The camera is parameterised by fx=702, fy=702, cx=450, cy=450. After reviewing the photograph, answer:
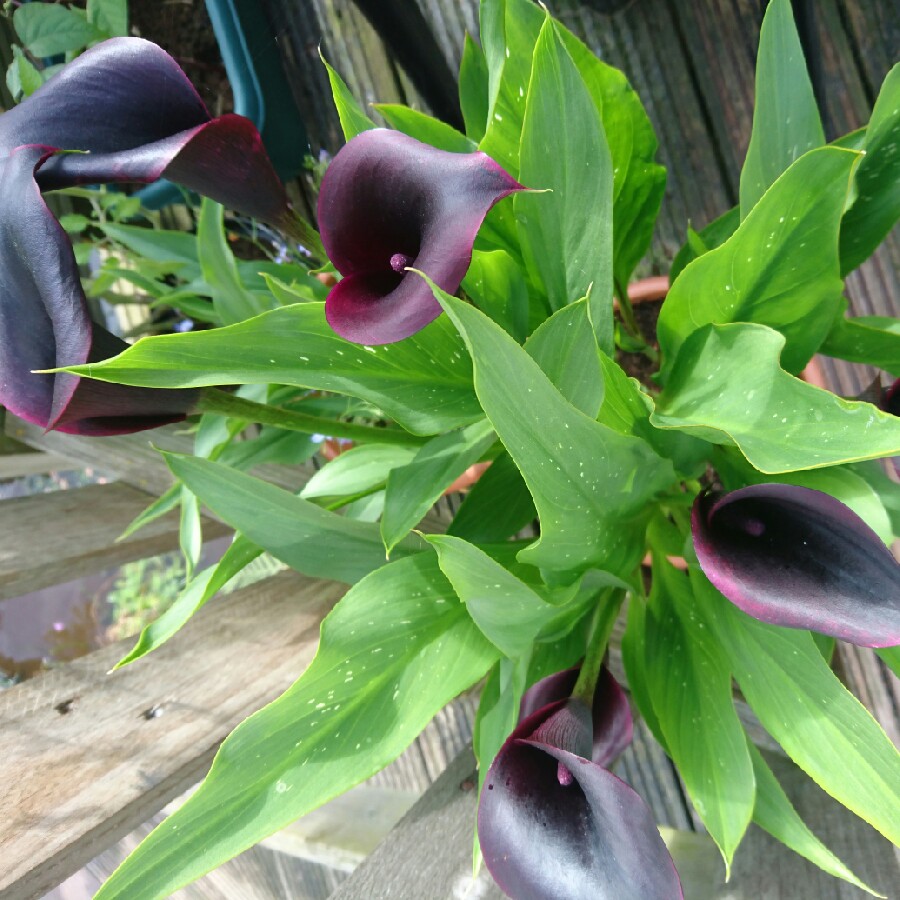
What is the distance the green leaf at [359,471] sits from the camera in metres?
0.47

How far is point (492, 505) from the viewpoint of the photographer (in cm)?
44

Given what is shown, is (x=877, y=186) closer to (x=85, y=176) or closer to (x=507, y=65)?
(x=507, y=65)

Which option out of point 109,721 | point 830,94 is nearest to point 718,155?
point 830,94

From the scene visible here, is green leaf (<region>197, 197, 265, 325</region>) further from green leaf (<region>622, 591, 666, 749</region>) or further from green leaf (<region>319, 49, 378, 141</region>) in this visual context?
green leaf (<region>622, 591, 666, 749</region>)

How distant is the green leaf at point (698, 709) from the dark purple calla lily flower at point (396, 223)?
247 mm

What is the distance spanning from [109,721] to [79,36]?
0.60 m

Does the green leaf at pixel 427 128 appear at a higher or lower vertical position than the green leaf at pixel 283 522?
higher

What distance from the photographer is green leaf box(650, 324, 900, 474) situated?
0.25 meters

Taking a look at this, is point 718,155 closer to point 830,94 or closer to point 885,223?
point 830,94

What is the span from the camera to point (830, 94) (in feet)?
1.59

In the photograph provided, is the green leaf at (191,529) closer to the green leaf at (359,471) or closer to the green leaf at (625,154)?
the green leaf at (359,471)

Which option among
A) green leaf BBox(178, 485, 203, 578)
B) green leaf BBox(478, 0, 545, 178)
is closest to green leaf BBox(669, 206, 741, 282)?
green leaf BBox(478, 0, 545, 178)

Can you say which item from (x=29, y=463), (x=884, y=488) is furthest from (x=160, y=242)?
(x=884, y=488)

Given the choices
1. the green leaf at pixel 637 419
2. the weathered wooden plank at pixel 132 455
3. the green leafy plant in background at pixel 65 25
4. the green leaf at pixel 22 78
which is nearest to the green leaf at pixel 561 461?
the green leaf at pixel 637 419
